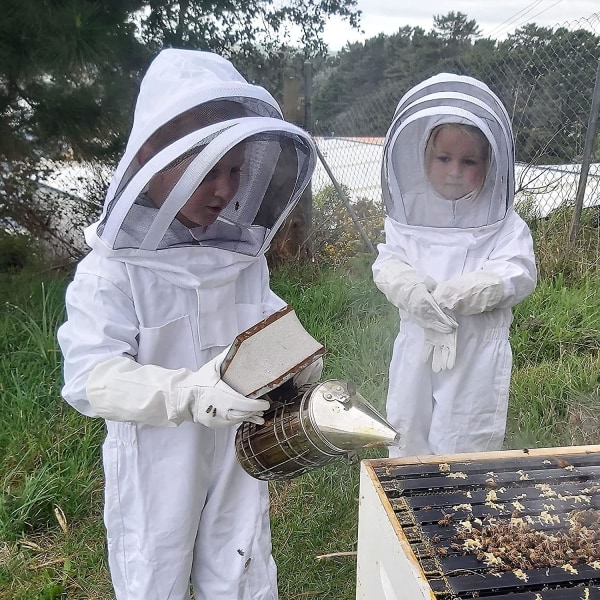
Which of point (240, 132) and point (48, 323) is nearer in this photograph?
point (240, 132)

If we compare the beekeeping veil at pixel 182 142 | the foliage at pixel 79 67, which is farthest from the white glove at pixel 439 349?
the foliage at pixel 79 67

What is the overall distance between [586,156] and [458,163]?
3180 millimetres

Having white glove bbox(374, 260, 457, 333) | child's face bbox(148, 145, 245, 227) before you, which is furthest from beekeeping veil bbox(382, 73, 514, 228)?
child's face bbox(148, 145, 245, 227)

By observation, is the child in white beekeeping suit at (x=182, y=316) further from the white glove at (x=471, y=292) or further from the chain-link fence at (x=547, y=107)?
the chain-link fence at (x=547, y=107)

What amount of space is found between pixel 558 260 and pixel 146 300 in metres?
4.32

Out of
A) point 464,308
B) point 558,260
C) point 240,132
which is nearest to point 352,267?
point 558,260

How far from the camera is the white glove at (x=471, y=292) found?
2.20 meters

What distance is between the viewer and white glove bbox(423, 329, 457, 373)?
7.41ft

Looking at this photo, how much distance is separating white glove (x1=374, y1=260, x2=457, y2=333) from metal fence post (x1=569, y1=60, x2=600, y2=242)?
11.0ft

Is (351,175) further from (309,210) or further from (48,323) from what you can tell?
(48,323)

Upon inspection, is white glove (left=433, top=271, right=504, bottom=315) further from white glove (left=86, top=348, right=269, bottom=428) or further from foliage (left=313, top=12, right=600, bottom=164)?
foliage (left=313, top=12, right=600, bottom=164)

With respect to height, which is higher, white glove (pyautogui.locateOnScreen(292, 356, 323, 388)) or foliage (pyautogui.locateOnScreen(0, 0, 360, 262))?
foliage (pyautogui.locateOnScreen(0, 0, 360, 262))

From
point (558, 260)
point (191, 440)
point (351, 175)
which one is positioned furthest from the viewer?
point (351, 175)

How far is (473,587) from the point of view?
1.30 metres
